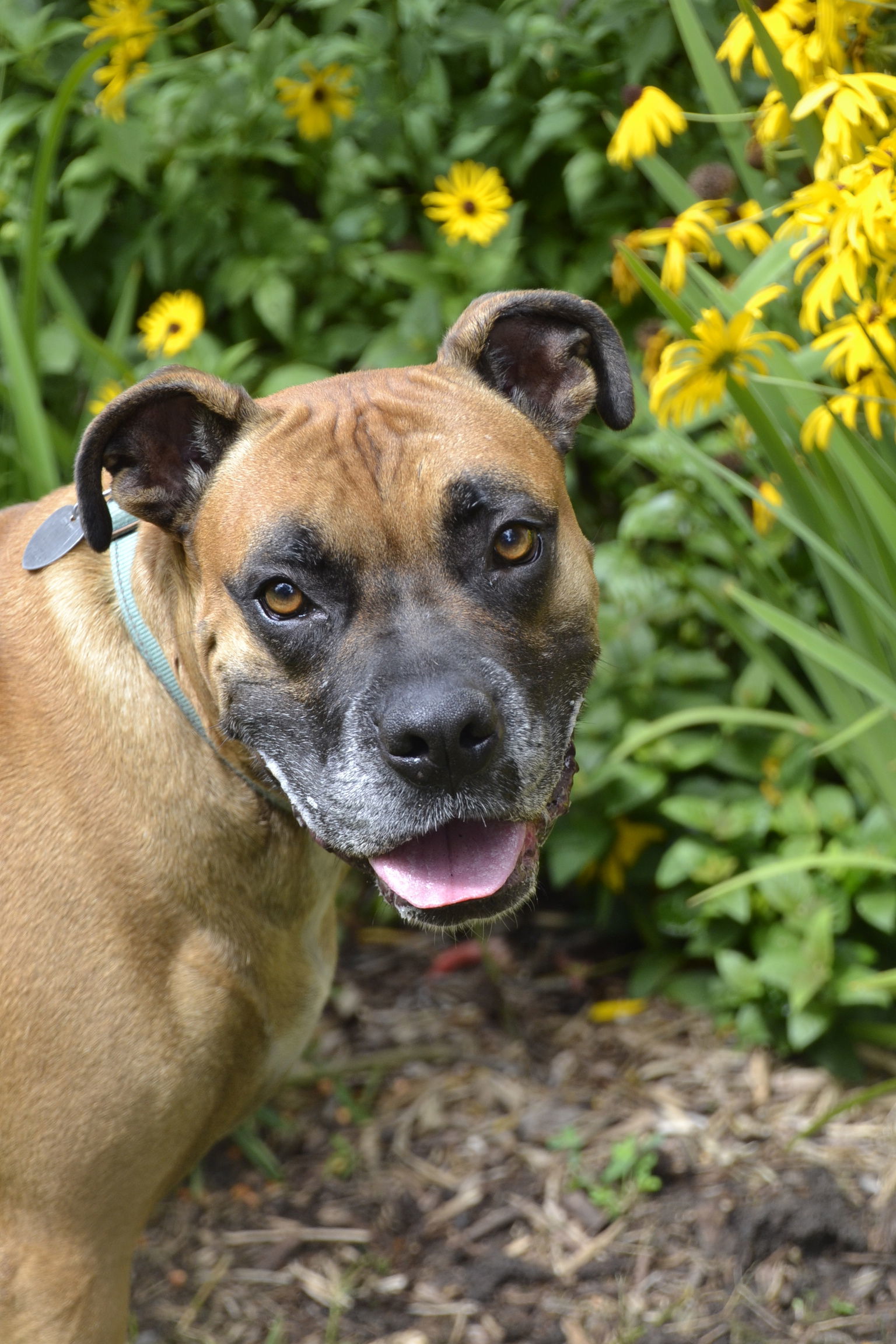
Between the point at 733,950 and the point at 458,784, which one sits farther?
the point at 733,950

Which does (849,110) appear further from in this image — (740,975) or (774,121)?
(740,975)

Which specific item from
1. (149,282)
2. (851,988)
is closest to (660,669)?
(851,988)

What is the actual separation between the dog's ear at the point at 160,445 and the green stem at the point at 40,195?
1.23 metres

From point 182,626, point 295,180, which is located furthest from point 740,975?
point 295,180

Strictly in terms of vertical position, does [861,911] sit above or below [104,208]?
below

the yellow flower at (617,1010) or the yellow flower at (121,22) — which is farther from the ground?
the yellow flower at (121,22)

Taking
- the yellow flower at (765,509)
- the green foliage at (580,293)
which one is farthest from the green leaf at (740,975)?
the yellow flower at (765,509)

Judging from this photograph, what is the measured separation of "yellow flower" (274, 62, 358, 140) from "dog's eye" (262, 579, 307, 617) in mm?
2228

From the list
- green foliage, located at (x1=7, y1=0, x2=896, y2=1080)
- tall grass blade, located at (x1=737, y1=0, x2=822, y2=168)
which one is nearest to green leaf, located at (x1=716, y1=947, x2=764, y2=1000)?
green foliage, located at (x1=7, y1=0, x2=896, y2=1080)

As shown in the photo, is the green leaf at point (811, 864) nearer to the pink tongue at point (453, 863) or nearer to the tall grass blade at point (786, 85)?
the pink tongue at point (453, 863)

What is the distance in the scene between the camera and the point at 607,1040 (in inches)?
161

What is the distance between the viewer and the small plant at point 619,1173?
3455 mm

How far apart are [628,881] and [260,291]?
2.19 m

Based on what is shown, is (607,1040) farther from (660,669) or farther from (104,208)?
(104,208)
